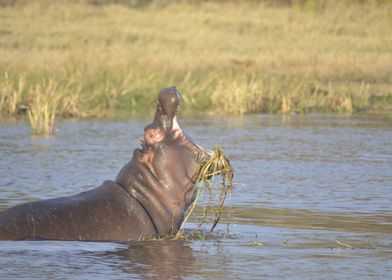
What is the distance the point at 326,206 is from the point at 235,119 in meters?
8.18

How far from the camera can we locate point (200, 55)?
24.0 meters

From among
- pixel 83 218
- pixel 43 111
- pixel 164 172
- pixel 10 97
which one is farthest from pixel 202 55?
pixel 83 218

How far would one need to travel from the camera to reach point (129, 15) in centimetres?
3216

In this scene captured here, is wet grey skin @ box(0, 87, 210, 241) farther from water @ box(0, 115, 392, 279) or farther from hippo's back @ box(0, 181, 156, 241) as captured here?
water @ box(0, 115, 392, 279)

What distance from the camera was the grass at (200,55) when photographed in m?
17.7

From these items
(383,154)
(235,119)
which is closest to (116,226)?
(383,154)

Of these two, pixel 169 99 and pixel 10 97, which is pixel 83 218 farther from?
pixel 10 97

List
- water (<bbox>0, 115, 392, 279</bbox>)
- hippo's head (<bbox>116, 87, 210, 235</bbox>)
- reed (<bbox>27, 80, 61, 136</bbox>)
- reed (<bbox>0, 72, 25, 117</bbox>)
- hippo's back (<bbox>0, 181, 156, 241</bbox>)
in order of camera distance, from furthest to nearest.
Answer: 1. reed (<bbox>0, 72, 25, 117</bbox>)
2. reed (<bbox>27, 80, 61, 136</bbox>)
3. hippo's head (<bbox>116, 87, 210, 235</bbox>)
4. hippo's back (<bbox>0, 181, 156, 241</bbox>)
5. water (<bbox>0, 115, 392, 279</bbox>)

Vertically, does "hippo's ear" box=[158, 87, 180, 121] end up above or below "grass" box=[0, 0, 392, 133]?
above

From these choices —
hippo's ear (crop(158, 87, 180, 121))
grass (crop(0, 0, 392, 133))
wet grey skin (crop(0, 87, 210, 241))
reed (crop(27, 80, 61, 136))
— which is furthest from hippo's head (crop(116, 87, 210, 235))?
grass (crop(0, 0, 392, 133))

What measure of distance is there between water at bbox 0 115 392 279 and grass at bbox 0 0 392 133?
3.94 feet

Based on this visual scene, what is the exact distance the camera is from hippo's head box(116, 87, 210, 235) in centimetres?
640

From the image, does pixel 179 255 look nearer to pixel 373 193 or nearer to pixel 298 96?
pixel 373 193

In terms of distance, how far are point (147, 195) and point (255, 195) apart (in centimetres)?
280
